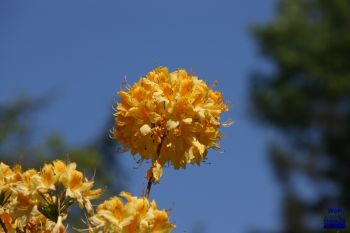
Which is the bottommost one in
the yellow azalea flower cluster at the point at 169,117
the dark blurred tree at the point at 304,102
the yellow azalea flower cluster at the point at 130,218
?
the yellow azalea flower cluster at the point at 130,218

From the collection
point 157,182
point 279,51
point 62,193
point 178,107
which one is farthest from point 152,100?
point 279,51

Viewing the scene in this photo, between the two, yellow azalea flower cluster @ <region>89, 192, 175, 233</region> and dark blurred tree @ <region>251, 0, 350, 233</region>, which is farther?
dark blurred tree @ <region>251, 0, 350, 233</region>

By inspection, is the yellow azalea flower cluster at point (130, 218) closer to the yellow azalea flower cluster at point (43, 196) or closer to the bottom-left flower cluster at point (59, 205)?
the bottom-left flower cluster at point (59, 205)

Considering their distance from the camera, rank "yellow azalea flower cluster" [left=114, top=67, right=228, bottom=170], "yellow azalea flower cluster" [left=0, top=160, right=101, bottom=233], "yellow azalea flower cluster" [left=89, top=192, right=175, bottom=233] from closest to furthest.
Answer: "yellow azalea flower cluster" [left=89, top=192, right=175, bottom=233], "yellow azalea flower cluster" [left=0, top=160, right=101, bottom=233], "yellow azalea flower cluster" [left=114, top=67, right=228, bottom=170]

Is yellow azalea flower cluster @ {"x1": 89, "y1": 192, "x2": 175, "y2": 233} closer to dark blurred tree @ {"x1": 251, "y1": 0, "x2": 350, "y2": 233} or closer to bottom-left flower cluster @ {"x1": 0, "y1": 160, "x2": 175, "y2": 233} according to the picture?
bottom-left flower cluster @ {"x1": 0, "y1": 160, "x2": 175, "y2": 233}

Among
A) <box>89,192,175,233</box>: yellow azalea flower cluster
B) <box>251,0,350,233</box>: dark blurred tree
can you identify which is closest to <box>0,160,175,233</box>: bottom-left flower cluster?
<box>89,192,175,233</box>: yellow azalea flower cluster

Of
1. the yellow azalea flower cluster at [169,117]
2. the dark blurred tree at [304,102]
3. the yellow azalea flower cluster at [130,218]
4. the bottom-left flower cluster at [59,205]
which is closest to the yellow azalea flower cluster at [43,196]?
the bottom-left flower cluster at [59,205]

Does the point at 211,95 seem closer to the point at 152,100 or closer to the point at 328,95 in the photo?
the point at 152,100
